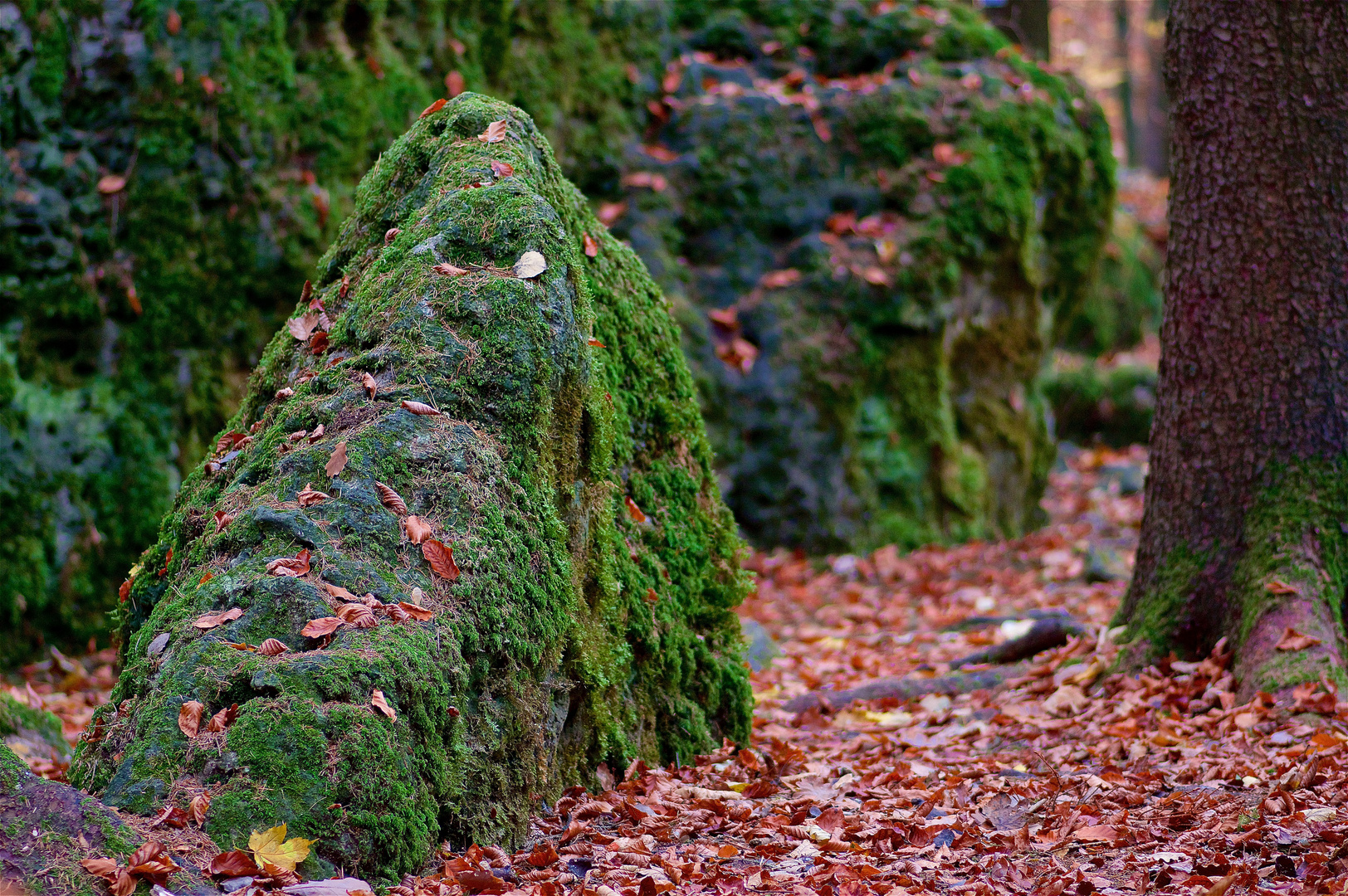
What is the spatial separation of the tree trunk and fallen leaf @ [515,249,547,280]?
9.95ft

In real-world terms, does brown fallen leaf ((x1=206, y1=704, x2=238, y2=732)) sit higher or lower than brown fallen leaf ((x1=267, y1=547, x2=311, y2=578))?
lower

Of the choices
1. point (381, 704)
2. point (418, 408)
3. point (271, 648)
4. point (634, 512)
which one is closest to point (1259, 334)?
point (634, 512)

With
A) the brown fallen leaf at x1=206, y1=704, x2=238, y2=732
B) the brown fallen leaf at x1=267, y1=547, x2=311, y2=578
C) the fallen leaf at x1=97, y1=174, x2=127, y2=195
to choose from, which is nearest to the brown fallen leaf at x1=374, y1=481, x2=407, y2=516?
the brown fallen leaf at x1=267, y1=547, x2=311, y2=578

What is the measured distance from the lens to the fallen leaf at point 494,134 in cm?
406

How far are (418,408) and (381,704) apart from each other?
953mm

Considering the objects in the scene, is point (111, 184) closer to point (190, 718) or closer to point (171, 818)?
point (190, 718)

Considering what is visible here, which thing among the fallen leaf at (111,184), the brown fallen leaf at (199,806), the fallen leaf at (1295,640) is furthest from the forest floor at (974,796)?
the fallen leaf at (111,184)

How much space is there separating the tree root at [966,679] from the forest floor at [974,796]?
132 mm

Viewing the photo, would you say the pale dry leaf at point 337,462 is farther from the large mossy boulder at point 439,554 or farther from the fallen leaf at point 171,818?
the fallen leaf at point 171,818

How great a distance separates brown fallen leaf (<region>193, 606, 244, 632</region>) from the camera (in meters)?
3.00

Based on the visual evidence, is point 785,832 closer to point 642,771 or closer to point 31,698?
point 642,771

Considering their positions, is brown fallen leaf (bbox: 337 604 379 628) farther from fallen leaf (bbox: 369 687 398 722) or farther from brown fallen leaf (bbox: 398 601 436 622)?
fallen leaf (bbox: 369 687 398 722)

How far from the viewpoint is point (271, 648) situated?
116 inches

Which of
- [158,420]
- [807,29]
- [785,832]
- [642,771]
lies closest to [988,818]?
[785,832]
